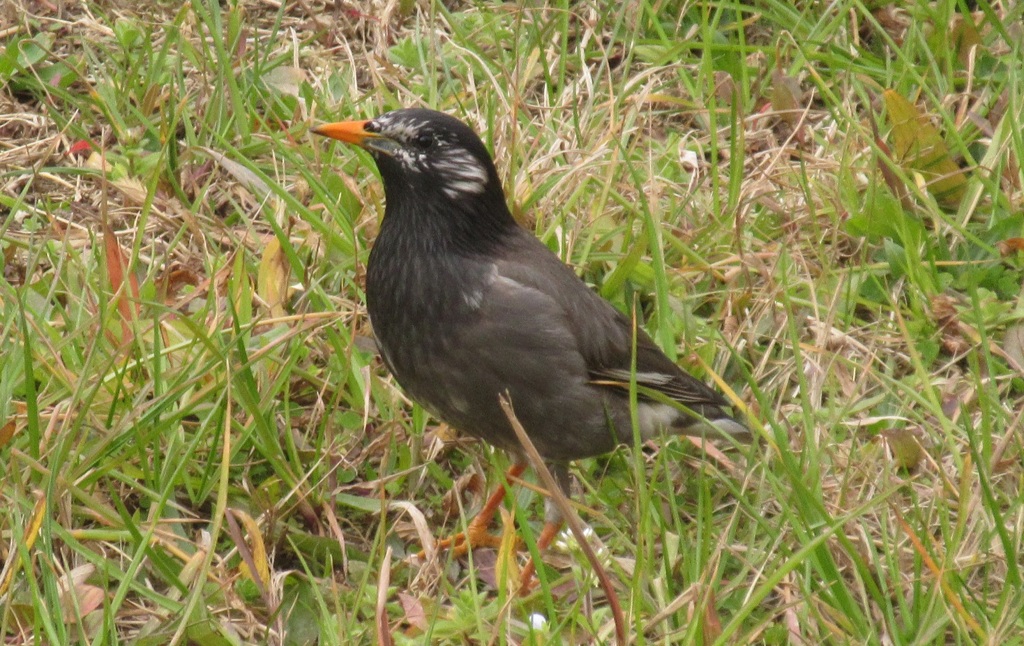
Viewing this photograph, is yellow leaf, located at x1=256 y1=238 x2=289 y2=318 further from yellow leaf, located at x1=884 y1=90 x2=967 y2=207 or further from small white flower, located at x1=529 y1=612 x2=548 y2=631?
yellow leaf, located at x1=884 y1=90 x2=967 y2=207

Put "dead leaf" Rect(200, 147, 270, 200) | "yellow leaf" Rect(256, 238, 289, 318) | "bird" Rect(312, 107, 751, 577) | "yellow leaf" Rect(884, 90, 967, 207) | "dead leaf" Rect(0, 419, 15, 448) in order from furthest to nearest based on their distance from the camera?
1. "yellow leaf" Rect(884, 90, 967, 207)
2. "dead leaf" Rect(200, 147, 270, 200)
3. "yellow leaf" Rect(256, 238, 289, 318)
4. "bird" Rect(312, 107, 751, 577)
5. "dead leaf" Rect(0, 419, 15, 448)

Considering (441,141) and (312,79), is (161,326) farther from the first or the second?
(312,79)

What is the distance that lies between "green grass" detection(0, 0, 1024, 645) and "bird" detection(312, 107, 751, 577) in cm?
33

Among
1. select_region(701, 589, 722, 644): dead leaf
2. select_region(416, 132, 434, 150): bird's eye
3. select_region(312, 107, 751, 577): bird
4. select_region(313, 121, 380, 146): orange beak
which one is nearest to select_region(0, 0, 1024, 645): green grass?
select_region(701, 589, 722, 644): dead leaf

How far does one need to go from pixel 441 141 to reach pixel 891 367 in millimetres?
1979

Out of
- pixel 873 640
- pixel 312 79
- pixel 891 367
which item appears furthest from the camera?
pixel 312 79

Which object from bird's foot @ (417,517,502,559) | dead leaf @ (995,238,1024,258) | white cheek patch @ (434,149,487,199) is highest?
white cheek patch @ (434,149,487,199)

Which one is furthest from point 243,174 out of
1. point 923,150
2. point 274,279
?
Answer: point 923,150

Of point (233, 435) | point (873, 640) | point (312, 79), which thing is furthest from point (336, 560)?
point (312, 79)

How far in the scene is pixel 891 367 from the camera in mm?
5414

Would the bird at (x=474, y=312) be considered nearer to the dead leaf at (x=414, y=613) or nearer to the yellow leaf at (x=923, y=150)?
the dead leaf at (x=414, y=613)

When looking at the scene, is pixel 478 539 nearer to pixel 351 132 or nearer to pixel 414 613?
pixel 414 613

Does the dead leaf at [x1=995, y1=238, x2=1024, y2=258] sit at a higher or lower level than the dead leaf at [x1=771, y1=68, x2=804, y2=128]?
lower

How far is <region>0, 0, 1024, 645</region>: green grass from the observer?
411 centimetres
